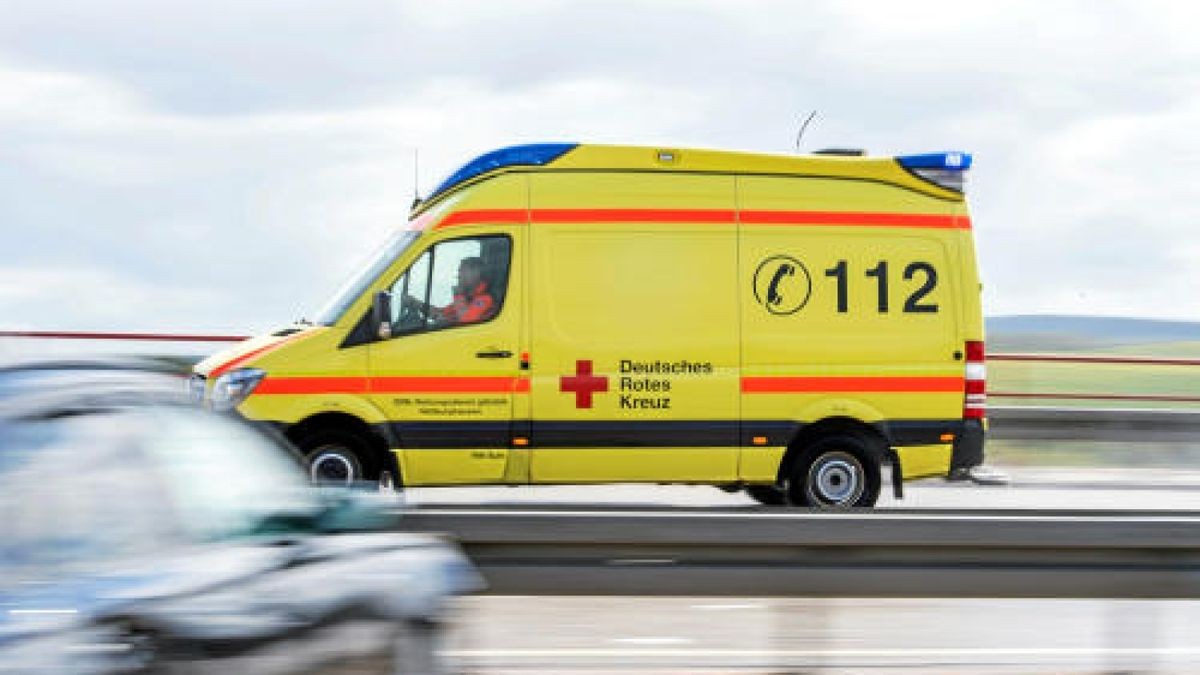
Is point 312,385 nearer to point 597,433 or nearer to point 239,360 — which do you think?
point 239,360

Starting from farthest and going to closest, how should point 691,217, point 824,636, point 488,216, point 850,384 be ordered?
point 850,384, point 691,217, point 488,216, point 824,636

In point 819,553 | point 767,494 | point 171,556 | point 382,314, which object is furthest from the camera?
point 767,494

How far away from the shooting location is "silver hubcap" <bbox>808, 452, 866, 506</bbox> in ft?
41.0

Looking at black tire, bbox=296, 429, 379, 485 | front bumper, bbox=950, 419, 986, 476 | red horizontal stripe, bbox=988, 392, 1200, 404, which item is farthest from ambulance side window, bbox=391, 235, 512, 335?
red horizontal stripe, bbox=988, 392, 1200, 404

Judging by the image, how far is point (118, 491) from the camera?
4.18 metres

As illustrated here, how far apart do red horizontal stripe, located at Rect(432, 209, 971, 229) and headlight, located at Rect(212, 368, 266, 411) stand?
138 cm

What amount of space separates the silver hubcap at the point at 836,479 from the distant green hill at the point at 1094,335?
589 centimetres

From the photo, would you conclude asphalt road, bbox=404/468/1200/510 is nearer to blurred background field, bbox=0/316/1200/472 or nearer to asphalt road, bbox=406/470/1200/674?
blurred background field, bbox=0/316/1200/472

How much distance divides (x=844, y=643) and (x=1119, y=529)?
4.90 ft

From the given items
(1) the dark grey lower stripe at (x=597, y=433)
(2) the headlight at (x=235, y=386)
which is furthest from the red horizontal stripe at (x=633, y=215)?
(2) the headlight at (x=235, y=386)

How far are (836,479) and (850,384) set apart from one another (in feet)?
2.07

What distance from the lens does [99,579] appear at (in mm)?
4008

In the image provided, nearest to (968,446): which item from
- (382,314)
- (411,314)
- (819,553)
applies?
(411,314)

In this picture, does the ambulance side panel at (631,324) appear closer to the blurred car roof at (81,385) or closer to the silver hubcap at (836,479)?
the silver hubcap at (836,479)
